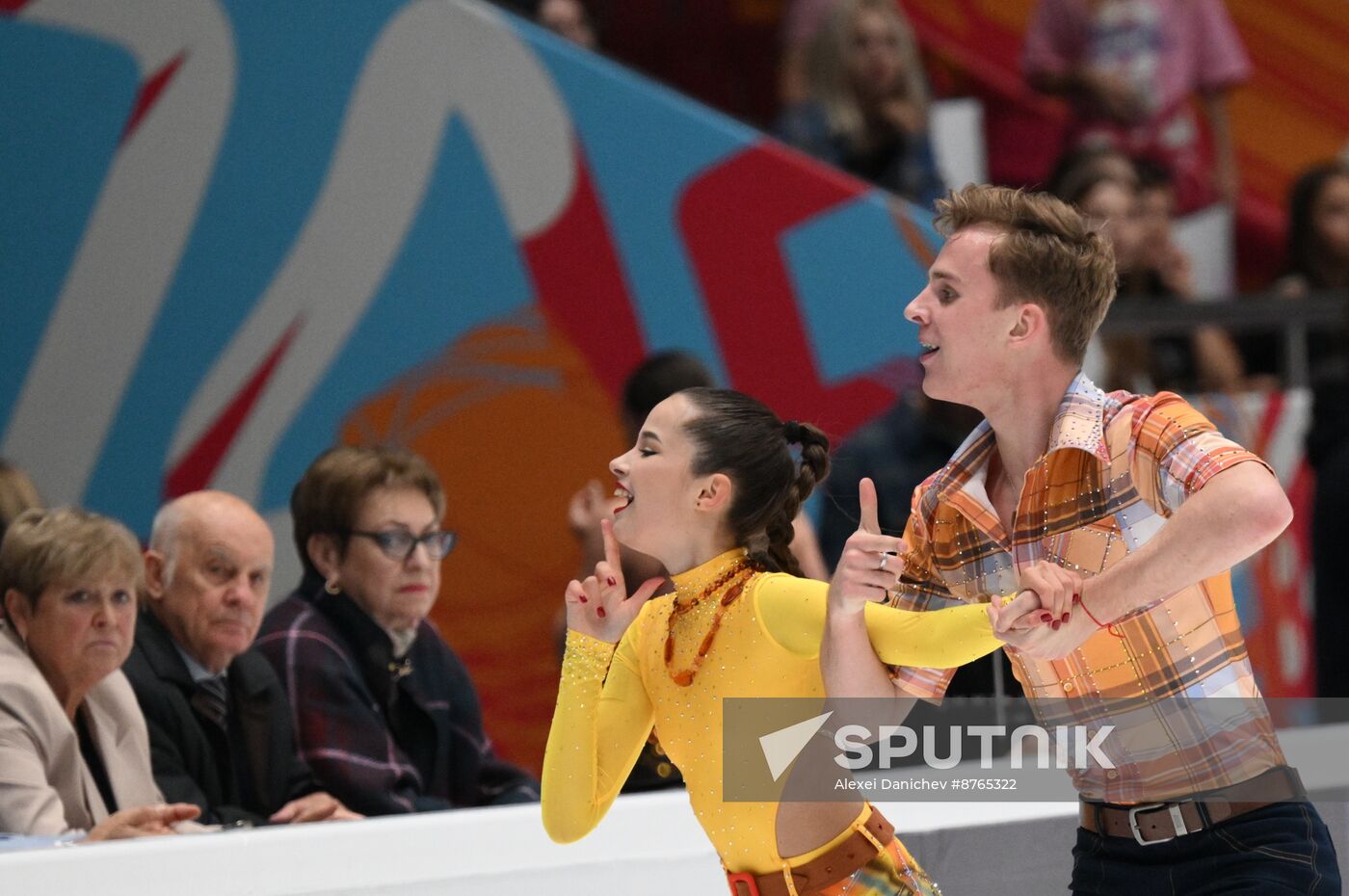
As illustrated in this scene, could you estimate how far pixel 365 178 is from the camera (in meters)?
5.26

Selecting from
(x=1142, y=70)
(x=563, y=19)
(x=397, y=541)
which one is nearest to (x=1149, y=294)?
(x=1142, y=70)

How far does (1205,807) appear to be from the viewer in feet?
7.62

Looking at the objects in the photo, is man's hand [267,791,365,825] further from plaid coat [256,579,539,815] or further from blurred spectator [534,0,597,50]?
blurred spectator [534,0,597,50]

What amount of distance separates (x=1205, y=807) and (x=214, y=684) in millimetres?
2000

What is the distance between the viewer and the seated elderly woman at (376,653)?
3.54 m

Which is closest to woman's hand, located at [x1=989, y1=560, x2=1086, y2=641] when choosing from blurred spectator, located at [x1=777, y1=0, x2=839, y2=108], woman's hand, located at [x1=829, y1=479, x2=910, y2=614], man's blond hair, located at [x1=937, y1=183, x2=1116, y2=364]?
woman's hand, located at [x1=829, y1=479, x2=910, y2=614]

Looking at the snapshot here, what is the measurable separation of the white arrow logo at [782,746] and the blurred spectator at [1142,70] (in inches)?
189

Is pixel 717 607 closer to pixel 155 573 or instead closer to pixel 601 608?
pixel 601 608

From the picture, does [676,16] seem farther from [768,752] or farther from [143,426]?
[768,752]

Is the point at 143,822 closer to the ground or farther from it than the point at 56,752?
closer to the ground

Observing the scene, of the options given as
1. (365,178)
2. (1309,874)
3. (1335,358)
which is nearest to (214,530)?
(365,178)

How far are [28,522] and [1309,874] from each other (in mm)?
2404

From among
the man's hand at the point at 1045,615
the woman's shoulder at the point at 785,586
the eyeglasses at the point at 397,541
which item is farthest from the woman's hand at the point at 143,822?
the man's hand at the point at 1045,615

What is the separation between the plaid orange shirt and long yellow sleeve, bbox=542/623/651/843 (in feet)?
1.35
